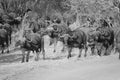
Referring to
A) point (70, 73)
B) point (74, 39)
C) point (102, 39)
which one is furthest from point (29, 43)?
point (70, 73)

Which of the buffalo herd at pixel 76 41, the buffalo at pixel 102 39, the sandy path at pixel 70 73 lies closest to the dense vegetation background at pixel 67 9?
the buffalo herd at pixel 76 41

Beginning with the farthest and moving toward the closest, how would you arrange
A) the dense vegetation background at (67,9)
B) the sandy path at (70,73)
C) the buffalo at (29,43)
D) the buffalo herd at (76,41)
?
the dense vegetation background at (67,9) → the buffalo herd at (76,41) → the buffalo at (29,43) → the sandy path at (70,73)

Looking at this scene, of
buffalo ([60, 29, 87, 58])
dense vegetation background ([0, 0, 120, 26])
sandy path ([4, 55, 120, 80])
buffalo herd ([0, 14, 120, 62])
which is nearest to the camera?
sandy path ([4, 55, 120, 80])

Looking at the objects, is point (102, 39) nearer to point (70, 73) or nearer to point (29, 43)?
point (29, 43)

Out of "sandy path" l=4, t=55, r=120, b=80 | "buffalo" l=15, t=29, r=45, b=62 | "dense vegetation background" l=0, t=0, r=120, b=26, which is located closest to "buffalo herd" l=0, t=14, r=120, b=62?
"buffalo" l=15, t=29, r=45, b=62

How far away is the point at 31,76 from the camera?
39.8 ft

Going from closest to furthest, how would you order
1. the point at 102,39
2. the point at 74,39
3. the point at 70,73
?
the point at 70,73 → the point at 74,39 → the point at 102,39

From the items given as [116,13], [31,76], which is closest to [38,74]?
[31,76]

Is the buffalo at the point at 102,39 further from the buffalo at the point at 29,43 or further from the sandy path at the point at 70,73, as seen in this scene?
the sandy path at the point at 70,73

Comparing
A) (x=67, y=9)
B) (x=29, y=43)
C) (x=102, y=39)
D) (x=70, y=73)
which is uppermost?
(x=67, y=9)

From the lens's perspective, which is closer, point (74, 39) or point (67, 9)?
point (74, 39)

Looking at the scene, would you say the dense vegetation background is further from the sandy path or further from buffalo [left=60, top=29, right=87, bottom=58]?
the sandy path

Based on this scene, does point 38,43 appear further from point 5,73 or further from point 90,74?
point 90,74

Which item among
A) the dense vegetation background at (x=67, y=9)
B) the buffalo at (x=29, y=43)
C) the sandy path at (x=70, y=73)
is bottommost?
the sandy path at (x=70, y=73)
